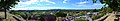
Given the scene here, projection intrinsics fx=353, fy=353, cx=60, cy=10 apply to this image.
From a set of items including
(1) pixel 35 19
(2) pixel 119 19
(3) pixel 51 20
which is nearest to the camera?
(2) pixel 119 19

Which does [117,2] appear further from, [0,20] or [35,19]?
[35,19]

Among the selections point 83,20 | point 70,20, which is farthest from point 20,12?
point 70,20

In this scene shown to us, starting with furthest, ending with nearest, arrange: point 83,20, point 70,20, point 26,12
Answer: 1. point 26,12
2. point 83,20
3. point 70,20

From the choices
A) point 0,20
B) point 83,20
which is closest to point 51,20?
point 0,20

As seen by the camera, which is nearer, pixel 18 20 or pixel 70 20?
pixel 70 20

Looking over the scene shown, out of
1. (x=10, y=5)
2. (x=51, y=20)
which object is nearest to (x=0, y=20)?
(x=10, y=5)

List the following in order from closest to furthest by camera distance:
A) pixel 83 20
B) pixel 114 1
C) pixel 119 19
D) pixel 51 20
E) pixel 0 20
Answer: pixel 114 1 < pixel 119 19 < pixel 0 20 < pixel 51 20 < pixel 83 20

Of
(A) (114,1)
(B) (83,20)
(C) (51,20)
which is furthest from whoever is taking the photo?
(B) (83,20)

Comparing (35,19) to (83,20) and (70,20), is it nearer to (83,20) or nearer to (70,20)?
(70,20)

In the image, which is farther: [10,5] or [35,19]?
[35,19]
